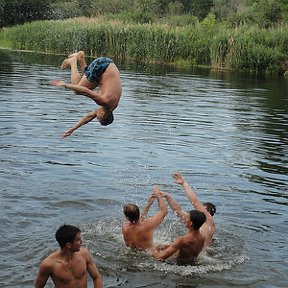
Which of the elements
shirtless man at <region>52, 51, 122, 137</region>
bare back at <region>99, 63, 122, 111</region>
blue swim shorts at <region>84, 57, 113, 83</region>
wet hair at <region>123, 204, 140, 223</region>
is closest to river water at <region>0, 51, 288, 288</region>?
wet hair at <region>123, 204, 140, 223</region>

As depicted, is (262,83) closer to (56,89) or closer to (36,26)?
(56,89)

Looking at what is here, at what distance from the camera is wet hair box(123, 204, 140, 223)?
31.0ft

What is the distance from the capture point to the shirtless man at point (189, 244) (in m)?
9.10

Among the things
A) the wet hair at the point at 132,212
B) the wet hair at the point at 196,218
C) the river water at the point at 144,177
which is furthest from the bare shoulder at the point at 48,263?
the wet hair at the point at 196,218

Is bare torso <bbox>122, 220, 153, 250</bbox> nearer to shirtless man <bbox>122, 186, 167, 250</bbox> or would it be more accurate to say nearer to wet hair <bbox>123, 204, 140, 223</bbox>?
shirtless man <bbox>122, 186, 167, 250</bbox>

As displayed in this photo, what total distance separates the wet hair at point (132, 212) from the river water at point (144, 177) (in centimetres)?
64

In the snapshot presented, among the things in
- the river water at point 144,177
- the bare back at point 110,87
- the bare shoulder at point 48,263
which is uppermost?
the bare back at point 110,87

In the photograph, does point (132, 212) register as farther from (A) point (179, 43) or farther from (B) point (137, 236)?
(A) point (179, 43)

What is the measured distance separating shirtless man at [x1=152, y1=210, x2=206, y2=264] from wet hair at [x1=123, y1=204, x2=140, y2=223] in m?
0.66

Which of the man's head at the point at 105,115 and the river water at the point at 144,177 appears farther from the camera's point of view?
the man's head at the point at 105,115

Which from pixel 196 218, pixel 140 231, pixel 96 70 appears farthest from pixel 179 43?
pixel 196 218

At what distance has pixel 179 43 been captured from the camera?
44.2 m

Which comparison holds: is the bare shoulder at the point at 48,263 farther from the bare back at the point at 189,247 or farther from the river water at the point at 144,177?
the bare back at the point at 189,247

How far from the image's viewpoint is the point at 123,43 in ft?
151
